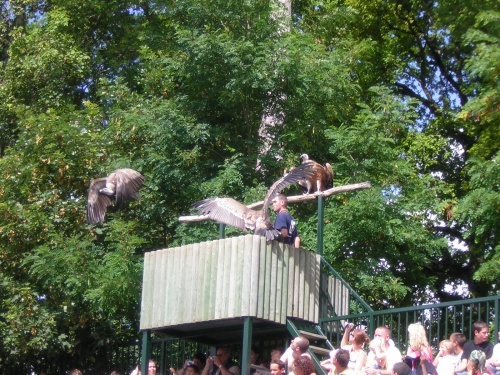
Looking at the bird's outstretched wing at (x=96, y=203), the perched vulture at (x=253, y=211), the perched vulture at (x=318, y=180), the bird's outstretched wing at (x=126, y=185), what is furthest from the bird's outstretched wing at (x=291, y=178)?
the bird's outstretched wing at (x=96, y=203)

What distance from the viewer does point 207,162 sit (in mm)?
18422

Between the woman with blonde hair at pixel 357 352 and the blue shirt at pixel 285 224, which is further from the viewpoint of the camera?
the blue shirt at pixel 285 224

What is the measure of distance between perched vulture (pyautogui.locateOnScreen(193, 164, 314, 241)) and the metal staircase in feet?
3.70

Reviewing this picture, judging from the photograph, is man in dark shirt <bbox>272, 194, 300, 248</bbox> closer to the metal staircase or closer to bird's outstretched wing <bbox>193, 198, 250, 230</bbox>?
bird's outstretched wing <bbox>193, 198, 250, 230</bbox>

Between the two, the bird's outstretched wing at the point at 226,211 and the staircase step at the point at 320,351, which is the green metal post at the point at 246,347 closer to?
the staircase step at the point at 320,351

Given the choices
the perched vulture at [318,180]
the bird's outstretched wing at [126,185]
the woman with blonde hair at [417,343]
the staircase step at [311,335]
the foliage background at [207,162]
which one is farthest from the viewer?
the foliage background at [207,162]

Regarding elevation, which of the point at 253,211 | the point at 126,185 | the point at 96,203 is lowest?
the point at 253,211

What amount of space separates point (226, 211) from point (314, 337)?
220cm

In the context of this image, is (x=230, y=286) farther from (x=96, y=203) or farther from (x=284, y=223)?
(x=96, y=203)

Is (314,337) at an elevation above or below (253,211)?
below

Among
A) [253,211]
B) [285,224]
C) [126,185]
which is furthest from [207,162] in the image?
[285,224]

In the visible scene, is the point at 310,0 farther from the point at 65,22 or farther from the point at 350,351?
the point at 350,351

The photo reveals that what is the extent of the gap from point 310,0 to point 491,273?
27.9 feet

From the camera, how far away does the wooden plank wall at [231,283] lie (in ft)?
40.5
